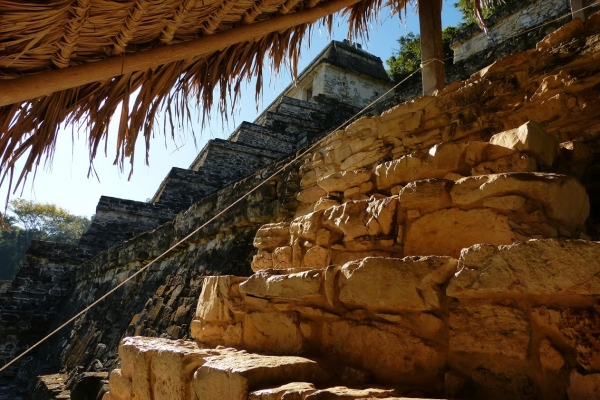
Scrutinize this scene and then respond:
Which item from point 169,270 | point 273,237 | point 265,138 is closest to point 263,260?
point 273,237

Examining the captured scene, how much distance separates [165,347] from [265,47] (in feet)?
6.43

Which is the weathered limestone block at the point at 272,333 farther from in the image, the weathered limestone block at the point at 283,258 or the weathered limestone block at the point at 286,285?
the weathered limestone block at the point at 283,258

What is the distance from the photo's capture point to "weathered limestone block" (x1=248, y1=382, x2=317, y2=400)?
4.13ft

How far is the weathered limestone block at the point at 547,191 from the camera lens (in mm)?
1468

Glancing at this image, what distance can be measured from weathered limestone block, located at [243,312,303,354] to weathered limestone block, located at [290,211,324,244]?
0.55 meters

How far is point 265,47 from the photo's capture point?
2828 millimetres

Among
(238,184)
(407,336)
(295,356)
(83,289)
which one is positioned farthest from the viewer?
(83,289)

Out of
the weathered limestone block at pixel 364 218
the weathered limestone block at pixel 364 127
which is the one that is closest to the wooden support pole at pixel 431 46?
the weathered limestone block at pixel 364 127

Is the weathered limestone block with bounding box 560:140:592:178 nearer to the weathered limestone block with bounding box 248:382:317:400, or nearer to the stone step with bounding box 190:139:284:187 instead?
the weathered limestone block with bounding box 248:382:317:400

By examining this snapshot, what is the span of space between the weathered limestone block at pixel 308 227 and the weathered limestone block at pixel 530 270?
1.05 m

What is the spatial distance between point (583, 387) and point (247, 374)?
3.17 feet

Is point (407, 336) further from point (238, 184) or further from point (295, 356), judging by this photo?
point (238, 184)

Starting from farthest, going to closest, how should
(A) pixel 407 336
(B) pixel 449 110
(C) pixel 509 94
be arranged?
(B) pixel 449 110 < (C) pixel 509 94 < (A) pixel 407 336

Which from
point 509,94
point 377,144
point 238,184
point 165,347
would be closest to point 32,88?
point 165,347
